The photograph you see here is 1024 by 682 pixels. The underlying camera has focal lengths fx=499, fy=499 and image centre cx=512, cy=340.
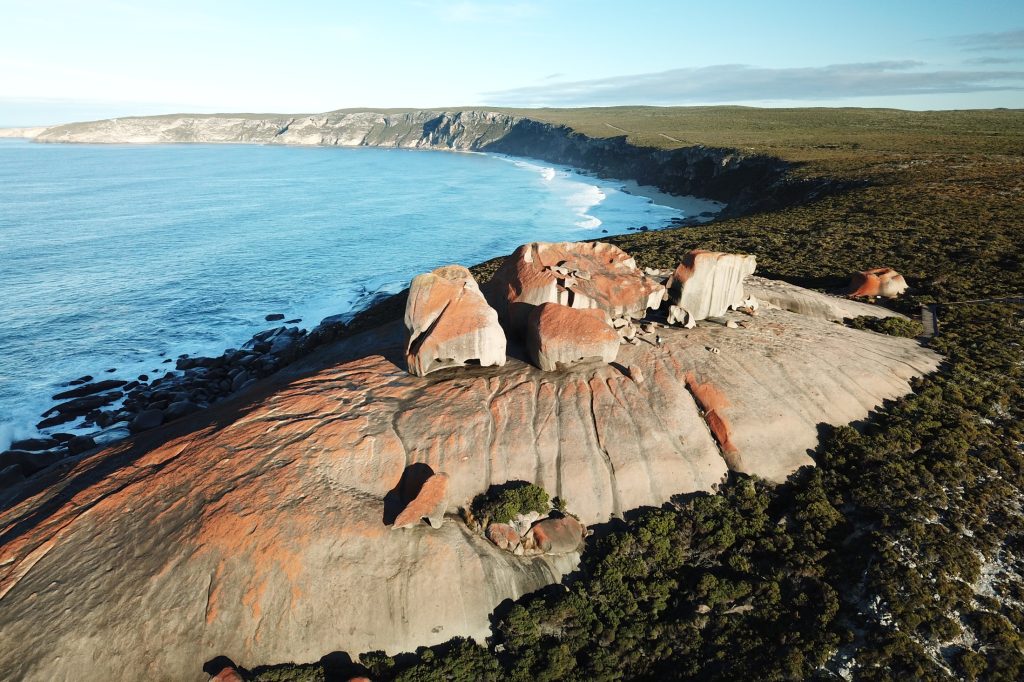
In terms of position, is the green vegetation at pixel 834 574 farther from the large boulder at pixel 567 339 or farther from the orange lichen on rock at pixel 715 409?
the large boulder at pixel 567 339

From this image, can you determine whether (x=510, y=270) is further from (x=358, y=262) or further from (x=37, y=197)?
(x=37, y=197)

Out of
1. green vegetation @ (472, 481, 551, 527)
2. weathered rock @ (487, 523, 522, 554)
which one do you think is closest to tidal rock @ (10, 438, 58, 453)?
green vegetation @ (472, 481, 551, 527)

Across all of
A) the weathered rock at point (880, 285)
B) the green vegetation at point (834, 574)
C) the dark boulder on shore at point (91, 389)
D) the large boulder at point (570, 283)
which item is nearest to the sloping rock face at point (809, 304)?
the weathered rock at point (880, 285)

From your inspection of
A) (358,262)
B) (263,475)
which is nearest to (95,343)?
(358,262)

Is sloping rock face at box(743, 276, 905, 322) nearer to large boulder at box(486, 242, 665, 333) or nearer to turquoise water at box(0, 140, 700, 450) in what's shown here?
large boulder at box(486, 242, 665, 333)

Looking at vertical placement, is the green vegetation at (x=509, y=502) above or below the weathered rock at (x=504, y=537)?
above
